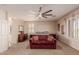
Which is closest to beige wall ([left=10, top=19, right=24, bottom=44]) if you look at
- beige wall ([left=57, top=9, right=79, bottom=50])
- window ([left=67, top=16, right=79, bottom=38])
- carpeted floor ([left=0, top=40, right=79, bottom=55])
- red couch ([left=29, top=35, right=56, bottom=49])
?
carpeted floor ([left=0, top=40, right=79, bottom=55])

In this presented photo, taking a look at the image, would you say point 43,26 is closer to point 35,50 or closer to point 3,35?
point 35,50

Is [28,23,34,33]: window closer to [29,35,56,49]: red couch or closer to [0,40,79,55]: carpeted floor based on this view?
[29,35,56,49]: red couch

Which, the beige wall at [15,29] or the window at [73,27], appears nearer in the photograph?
the window at [73,27]

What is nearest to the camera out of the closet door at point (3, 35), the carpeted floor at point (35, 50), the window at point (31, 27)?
the closet door at point (3, 35)

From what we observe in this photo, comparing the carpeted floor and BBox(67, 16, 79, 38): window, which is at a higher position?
BBox(67, 16, 79, 38): window

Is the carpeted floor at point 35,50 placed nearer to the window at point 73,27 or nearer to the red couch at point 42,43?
the red couch at point 42,43

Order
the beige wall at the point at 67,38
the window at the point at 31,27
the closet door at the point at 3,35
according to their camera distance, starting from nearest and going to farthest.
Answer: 1. the closet door at the point at 3,35
2. the beige wall at the point at 67,38
3. the window at the point at 31,27

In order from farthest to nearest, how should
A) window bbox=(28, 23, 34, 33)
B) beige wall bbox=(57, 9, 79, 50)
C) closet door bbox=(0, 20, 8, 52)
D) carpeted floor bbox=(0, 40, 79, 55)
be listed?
window bbox=(28, 23, 34, 33), beige wall bbox=(57, 9, 79, 50), carpeted floor bbox=(0, 40, 79, 55), closet door bbox=(0, 20, 8, 52)

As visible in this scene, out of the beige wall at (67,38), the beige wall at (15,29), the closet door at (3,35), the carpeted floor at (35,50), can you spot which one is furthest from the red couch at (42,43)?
the closet door at (3,35)

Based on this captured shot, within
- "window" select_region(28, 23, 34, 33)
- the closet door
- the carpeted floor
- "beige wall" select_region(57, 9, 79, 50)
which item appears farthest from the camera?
"window" select_region(28, 23, 34, 33)

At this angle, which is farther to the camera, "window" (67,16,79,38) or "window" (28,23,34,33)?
"window" (28,23,34,33)
